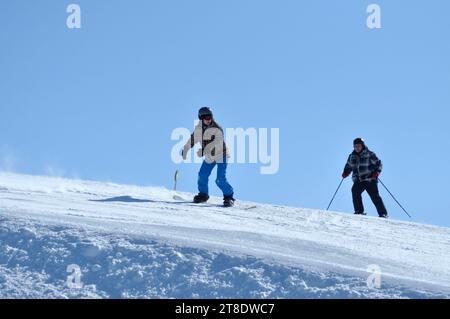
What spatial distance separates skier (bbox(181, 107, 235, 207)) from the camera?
11109 millimetres

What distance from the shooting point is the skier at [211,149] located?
11.1m

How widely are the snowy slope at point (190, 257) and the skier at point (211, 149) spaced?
227cm

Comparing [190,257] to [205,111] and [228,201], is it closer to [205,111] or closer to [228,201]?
[228,201]

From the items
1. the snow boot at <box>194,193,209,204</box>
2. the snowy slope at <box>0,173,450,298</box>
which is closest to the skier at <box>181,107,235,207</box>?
the snow boot at <box>194,193,209,204</box>

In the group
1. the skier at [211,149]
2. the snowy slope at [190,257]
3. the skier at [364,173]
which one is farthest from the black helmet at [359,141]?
the snowy slope at [190,257]

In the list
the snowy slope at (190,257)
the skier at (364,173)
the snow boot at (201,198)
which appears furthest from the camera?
the skier at (364,173)

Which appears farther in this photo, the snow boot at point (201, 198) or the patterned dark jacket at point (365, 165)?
the patterned dark jacket at point (365, 165)

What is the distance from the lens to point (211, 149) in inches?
437

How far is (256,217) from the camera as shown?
992 centimetres

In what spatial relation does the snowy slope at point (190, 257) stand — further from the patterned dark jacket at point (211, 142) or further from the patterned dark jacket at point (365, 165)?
the patterned dark jacket at point (365, 165)

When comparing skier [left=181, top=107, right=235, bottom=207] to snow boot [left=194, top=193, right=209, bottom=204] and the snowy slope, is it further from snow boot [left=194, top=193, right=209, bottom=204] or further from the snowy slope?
the snowy slope

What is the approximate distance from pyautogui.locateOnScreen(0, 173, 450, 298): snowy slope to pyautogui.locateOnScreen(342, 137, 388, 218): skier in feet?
17.0
